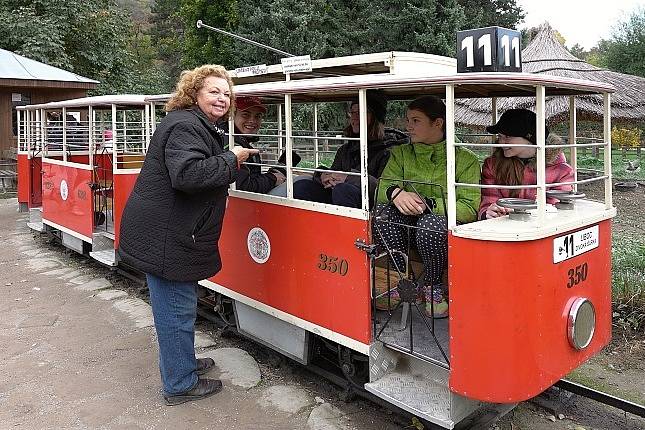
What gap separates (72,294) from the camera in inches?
301

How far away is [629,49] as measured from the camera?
103 ft

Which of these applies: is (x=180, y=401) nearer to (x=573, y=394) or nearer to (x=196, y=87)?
(x=196, y=87)

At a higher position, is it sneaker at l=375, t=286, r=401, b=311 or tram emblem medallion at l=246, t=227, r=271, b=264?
tram emblem medallion at l=246, t=227, r=271, b=264

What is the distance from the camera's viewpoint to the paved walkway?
4363 millimetres

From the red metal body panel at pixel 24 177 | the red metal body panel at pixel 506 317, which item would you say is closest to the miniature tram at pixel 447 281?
the red metal body panel at pixel 506 317

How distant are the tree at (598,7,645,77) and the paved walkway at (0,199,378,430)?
101ft

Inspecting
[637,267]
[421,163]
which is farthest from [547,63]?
[421,163]

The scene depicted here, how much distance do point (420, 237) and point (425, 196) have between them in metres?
0.35

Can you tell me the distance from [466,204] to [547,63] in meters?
16.5

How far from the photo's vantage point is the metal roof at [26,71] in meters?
18.6

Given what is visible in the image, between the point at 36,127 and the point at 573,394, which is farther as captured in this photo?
the point at 36,127

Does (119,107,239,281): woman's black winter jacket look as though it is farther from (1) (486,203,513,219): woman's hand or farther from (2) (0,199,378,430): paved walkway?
(1) (486,203,513,219): woman's hand

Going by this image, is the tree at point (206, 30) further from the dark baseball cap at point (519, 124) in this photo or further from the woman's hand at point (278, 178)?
the dark baseball cap at point (519, 124)

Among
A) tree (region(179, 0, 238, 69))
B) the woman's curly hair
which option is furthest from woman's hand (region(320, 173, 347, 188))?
tree (region(179, 0, 238, 69))
